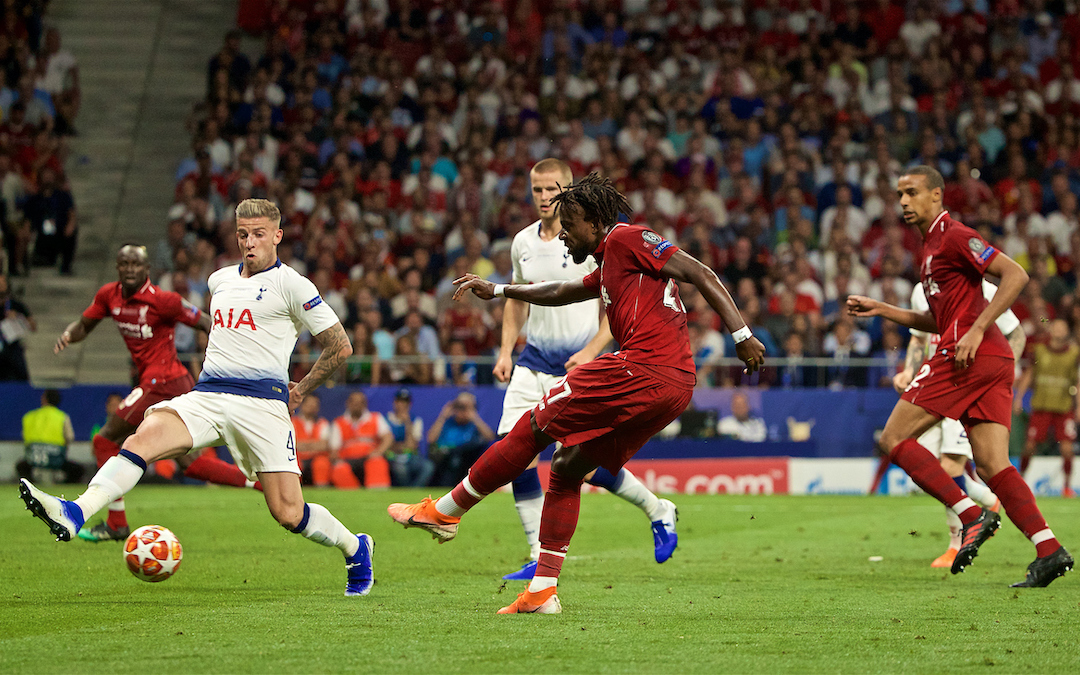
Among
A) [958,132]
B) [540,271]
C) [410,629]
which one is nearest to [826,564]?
[540,271]

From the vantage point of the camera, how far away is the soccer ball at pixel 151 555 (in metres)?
7.47

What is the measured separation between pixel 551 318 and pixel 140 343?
4135 millimetres

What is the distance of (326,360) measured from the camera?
759 cm

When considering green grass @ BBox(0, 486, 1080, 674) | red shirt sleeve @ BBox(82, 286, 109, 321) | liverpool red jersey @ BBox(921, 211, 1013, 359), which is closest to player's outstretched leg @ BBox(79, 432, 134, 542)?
green grass @ BBox(0, 486, 1080, 674)

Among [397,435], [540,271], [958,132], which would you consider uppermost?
[958,132]

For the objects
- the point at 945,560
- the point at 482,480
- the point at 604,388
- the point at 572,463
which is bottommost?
the point at 945,560

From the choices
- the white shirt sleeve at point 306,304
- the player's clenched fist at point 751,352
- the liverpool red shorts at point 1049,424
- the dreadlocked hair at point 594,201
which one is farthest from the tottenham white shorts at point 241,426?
the liverpool red shorts at point 1049,424

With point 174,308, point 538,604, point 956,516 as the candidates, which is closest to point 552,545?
point 538,604

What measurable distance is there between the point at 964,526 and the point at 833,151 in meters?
14.3

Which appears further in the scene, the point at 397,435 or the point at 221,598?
the point at 397,435

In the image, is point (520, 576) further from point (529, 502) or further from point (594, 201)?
point (594, 201)

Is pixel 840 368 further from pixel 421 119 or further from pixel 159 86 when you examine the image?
pixel 159 86

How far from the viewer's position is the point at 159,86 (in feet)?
86.8

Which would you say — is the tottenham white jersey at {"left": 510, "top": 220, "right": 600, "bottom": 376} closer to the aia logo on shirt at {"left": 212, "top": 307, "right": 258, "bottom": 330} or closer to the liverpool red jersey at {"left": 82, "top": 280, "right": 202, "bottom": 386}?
the aia logo on shirt at {"left": 212, "top": 307, "right": 258, "bottom": 330}
